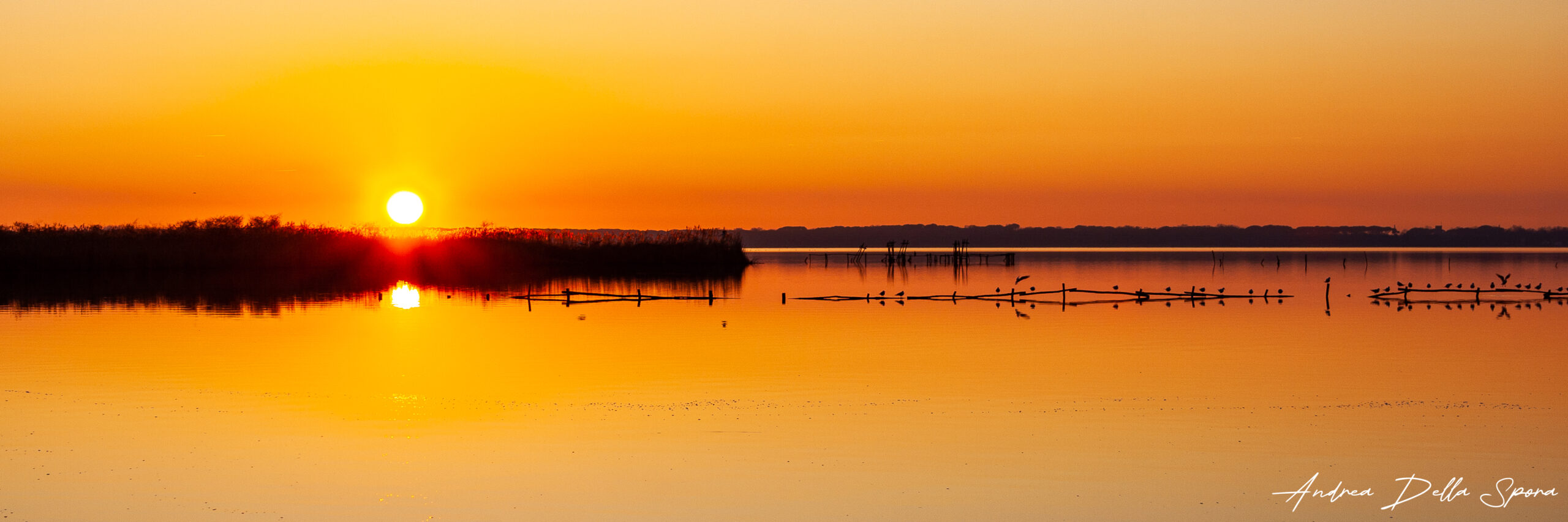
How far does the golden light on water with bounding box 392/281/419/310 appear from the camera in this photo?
38844mm

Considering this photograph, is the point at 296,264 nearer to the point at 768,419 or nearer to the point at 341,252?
the point at 341,252

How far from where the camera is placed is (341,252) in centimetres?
6944

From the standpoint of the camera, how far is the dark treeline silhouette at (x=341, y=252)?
60.1 m

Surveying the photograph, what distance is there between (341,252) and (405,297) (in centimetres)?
2814

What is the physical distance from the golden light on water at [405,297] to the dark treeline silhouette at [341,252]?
4.68m

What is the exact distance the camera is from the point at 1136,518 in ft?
35.1

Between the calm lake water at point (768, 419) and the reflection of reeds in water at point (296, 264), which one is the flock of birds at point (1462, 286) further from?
the reflection of reeds in water at point (296, 264)

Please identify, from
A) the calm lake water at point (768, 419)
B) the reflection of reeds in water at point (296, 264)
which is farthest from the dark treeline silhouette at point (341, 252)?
the calm lake water at point (768, 419)

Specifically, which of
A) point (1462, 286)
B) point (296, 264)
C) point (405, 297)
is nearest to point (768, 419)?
point (405, 297)

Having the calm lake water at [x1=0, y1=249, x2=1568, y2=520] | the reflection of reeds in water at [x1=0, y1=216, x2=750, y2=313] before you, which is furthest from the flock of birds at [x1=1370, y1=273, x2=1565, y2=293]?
the reflection of reeds in water at [x1=0, y1=216, x2=750, y2=313]

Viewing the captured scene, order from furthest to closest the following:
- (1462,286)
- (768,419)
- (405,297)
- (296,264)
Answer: (296,264) → (1462,286) → (405,297) → (768,419)

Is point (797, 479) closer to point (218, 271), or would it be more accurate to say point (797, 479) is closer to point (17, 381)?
point (17, 381)

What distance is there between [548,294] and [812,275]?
29808 millimetres

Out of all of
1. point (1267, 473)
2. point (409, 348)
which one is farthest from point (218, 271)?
point (1267, 473)
